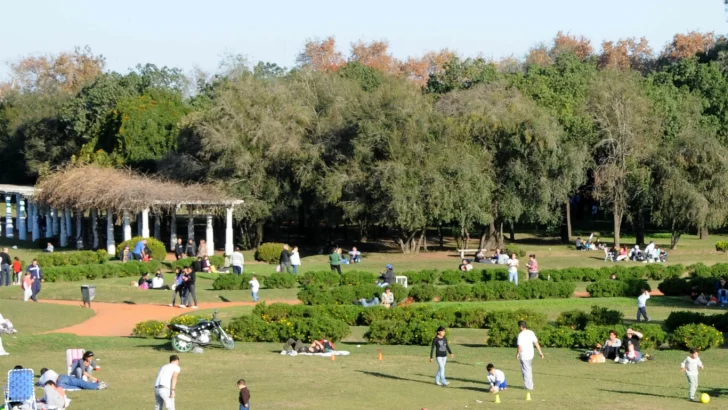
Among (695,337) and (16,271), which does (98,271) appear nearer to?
(16,271)

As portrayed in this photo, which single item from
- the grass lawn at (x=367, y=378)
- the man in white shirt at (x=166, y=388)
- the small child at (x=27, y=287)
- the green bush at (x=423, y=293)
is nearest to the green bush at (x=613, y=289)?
the green bush at (x=423, y=293)

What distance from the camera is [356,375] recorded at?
75.2ft

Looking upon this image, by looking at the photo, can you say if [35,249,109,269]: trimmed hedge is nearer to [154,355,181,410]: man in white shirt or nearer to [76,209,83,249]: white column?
[76,209,83,249]: white column

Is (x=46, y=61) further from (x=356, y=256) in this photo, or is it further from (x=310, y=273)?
(x=310, y=273)

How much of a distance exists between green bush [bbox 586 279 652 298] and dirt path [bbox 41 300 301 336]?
1155cm

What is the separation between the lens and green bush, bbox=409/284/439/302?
39.3 metres

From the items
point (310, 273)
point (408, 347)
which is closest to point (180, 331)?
point (408, 347)

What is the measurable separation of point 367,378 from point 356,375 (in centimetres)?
53

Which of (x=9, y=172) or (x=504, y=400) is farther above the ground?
(x=9, y=172)

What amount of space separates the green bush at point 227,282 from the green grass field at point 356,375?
23.4ft

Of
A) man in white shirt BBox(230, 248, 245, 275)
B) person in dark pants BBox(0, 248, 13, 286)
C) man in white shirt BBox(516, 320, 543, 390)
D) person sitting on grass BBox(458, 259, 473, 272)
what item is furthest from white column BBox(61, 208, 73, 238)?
man in white shirt BBox(516, 320, 543, 390)

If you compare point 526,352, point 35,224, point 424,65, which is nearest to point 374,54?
point 424,65

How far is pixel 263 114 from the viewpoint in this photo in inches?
2345

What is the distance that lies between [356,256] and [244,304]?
15.8 meters
